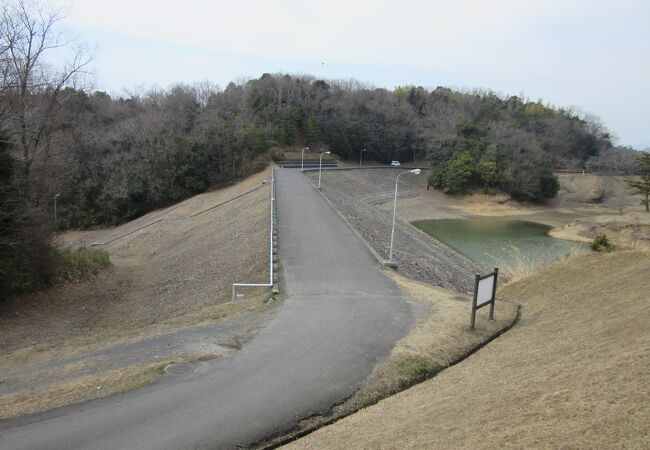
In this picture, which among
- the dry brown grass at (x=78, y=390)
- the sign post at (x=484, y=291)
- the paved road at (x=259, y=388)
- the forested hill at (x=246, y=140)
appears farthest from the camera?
the forested hill at (x=246, y=140)

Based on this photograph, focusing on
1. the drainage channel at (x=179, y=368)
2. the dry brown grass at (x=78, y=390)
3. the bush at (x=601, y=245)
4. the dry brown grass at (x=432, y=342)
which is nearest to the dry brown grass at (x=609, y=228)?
the bush at (x=601, y=245)

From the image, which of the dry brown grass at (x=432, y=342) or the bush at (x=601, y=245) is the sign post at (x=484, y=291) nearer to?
the dry brown grass at (x=432, y=342)

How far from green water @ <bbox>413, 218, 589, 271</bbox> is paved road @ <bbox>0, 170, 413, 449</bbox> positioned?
18.7 m

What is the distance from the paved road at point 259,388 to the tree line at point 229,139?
12428mm

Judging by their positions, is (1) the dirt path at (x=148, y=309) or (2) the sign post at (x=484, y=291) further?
(2) the sign post at (x=484, y=291)

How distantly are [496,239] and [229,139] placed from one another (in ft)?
100

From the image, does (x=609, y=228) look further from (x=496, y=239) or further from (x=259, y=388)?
(x=259, y=388)

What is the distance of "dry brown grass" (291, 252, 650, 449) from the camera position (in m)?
5.06

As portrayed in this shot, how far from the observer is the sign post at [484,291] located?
36.9 ft

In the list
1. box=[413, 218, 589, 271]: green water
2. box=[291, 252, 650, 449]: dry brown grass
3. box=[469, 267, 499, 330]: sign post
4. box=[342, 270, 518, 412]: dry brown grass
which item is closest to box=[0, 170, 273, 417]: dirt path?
box=[342, 270, 518, 412]: dry brown grass

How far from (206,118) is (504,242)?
37.9 metres

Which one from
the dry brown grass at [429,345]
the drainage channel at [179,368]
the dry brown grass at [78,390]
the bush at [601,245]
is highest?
the bush at [601,245]

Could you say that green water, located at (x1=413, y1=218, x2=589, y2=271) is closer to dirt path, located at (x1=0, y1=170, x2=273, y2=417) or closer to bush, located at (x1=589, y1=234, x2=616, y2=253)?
bush, located at (x1=589, y1=234, x2=616, y2=253)

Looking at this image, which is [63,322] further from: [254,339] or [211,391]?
[211,391]
